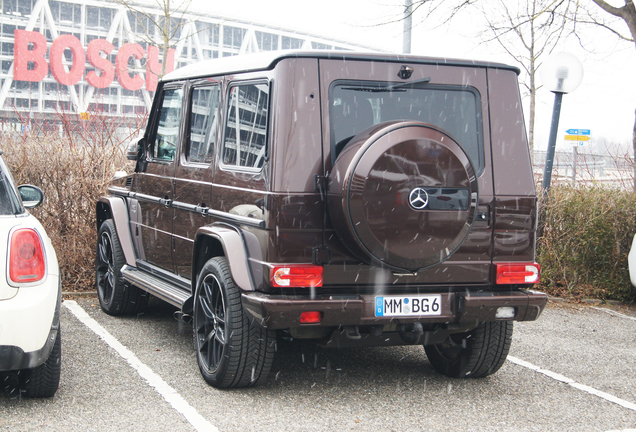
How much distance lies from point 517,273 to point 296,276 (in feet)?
4.59

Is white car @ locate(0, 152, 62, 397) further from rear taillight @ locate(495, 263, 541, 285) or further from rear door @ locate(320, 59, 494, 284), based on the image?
rear taillight @ locate(495, 263, 541, 285)

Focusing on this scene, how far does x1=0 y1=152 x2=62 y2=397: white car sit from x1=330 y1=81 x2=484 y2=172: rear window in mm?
1718

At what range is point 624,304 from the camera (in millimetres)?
8555

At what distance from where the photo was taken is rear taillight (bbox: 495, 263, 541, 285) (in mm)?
4543

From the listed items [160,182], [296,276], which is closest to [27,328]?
[296,276]

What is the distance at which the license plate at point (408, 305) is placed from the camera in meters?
4.30

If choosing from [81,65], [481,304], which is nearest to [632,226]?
[481,304]

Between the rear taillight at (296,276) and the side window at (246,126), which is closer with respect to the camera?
the rear taillight at (296,276)

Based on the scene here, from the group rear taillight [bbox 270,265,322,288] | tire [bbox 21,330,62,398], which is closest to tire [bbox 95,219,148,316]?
tire [bbox 21,330,62,398]

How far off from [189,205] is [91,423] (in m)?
1.82

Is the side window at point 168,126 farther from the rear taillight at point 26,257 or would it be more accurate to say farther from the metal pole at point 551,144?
the metal pole at point 551,144

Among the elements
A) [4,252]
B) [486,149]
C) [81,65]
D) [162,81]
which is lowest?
[4,252]

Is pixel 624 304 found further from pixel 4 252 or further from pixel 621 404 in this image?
pixel 4 252

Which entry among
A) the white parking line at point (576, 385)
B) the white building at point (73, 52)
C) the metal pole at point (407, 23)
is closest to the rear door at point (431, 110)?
the white parking line at point (576, 385)
